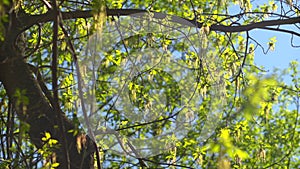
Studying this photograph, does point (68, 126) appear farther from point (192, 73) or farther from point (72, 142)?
point (192, 73)

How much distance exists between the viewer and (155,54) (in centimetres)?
282

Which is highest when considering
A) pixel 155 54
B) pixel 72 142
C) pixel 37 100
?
pixel 155 54

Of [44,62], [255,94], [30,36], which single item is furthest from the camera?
[44,62]

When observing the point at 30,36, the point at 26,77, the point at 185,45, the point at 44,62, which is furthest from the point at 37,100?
the point at 44,62

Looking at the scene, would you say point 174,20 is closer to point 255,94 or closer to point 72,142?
point 72,142

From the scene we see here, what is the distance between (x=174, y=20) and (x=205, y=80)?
0.34 metres

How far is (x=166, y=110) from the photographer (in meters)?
2.73

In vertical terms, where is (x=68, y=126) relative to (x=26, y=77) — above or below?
below

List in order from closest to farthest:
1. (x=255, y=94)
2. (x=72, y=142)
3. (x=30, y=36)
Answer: (x=255, y=94), (x=72, y=142), (x=30, y=36)

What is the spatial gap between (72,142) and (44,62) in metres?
1.71

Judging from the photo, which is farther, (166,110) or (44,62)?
(44,62)

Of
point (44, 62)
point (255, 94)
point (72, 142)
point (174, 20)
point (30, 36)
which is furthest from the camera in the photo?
point (44, 62)

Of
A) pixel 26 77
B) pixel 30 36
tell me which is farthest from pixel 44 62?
pixel 26 77

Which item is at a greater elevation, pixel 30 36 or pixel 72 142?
pixel 30 36
